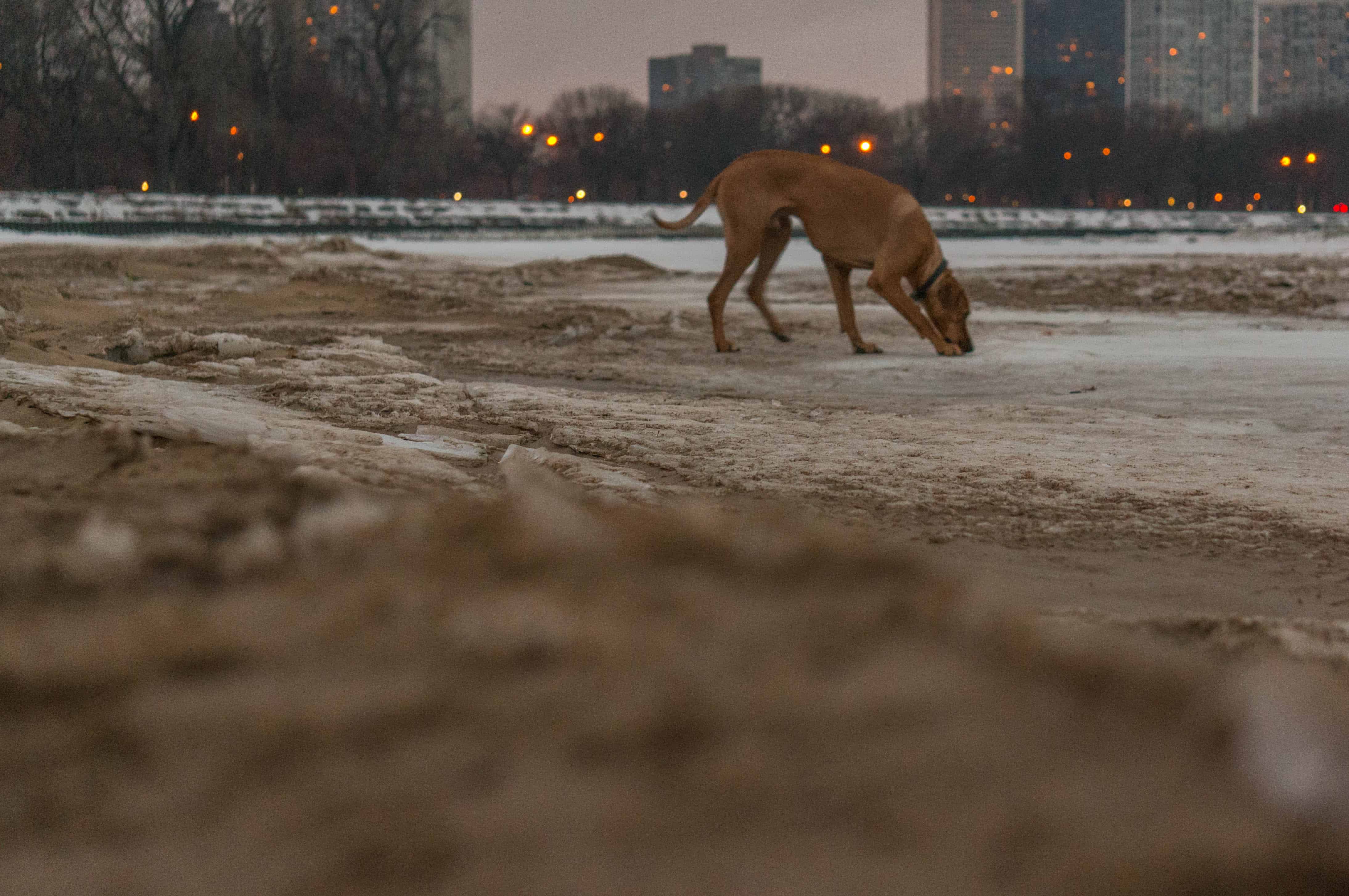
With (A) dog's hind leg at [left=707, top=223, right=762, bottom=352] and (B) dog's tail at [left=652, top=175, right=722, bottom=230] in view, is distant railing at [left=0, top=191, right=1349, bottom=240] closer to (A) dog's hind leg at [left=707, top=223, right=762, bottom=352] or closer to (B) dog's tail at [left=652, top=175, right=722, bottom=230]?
(B) dog's tail at [left=652, top=175, right=722, bottom=230]

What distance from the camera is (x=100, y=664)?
90cm

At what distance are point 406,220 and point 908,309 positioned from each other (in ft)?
103

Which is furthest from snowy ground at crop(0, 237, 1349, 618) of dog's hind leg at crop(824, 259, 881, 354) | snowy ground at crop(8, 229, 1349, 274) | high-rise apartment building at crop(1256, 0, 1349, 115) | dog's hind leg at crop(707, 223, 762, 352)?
high-rise apartment building at crop(1256, 0, 1349, 115)

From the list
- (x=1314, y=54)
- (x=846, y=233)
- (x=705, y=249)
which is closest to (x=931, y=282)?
(x=846, y=233)

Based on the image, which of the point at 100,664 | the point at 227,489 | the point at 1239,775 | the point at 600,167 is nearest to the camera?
the point at 1239,775

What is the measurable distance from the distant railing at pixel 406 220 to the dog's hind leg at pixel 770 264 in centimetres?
1477

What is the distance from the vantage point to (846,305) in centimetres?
943

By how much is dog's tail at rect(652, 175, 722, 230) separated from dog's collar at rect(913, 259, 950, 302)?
1.63 metres

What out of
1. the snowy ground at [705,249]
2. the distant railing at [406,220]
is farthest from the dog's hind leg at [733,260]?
the distant railing at [406,220]

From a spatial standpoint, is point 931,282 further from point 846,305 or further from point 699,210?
point 699,210

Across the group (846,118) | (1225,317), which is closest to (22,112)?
(1225,317)

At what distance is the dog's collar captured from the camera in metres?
9.20

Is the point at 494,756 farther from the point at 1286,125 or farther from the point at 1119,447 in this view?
the point at 1286,125

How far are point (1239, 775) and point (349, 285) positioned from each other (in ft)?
47.5
